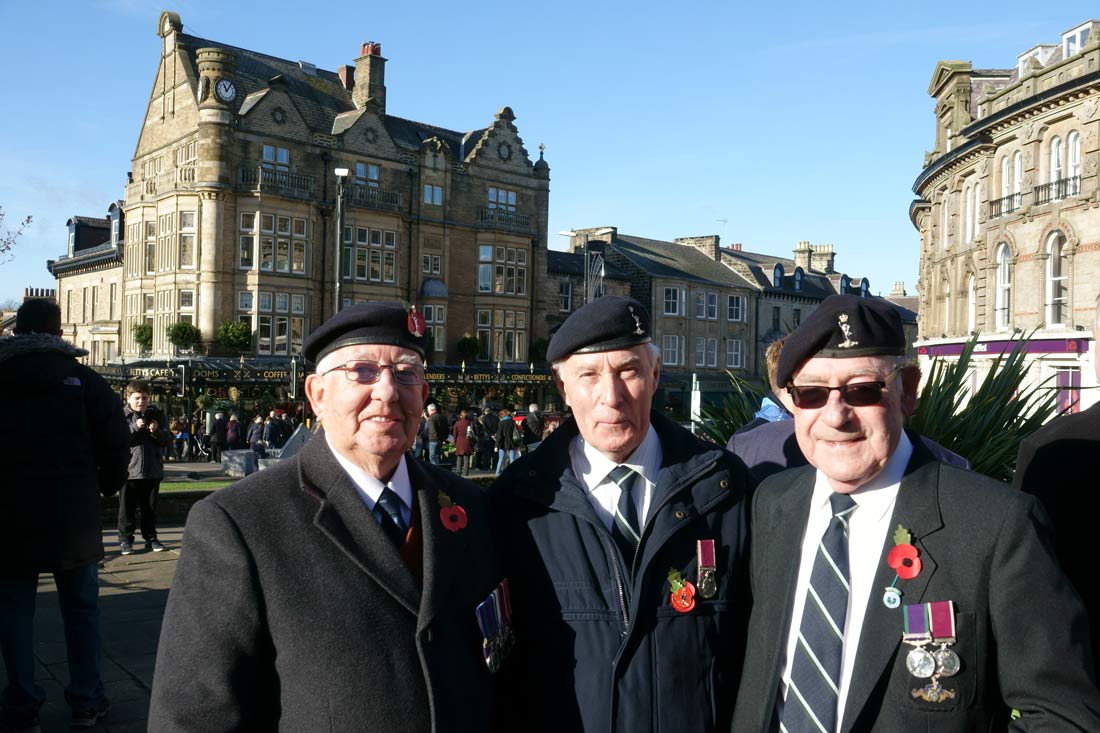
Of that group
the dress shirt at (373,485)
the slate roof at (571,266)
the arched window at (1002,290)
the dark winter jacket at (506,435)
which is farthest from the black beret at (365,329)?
the slate roof at (571,266)

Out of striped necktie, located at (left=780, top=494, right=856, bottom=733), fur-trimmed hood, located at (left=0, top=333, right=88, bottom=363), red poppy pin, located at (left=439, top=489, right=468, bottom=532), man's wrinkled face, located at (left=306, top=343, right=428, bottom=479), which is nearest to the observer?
striped necktie, located at (left=780, top=494, right=856, bottom=733)

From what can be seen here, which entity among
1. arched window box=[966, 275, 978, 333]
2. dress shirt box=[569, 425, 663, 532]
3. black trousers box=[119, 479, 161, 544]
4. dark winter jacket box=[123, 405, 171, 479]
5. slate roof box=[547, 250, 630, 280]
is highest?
slate roof box=[547, 250, 630, 280]

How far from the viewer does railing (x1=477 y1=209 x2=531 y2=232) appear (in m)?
42.0

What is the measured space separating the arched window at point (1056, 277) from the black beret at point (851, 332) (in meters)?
28.0

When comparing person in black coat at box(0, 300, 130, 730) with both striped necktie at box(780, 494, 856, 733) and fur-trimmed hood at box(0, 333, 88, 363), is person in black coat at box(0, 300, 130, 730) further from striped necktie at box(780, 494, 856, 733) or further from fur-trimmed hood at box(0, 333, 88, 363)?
striped necktie at box(780, 494, 856, 733)

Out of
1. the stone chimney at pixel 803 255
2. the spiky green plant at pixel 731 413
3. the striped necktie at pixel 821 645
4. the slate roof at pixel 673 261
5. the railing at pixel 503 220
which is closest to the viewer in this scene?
the striped necktie at pixel 821 645

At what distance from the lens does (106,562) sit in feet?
31.6

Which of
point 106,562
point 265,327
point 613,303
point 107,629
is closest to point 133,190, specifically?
point 265,327

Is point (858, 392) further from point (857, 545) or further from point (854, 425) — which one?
point (857, 545)

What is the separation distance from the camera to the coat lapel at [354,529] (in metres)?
2.56

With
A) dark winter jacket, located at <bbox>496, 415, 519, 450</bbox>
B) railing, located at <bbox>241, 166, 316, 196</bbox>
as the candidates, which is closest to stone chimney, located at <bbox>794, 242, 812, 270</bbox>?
railing, located at <bbox>241, 166, 316, 196</bbox>

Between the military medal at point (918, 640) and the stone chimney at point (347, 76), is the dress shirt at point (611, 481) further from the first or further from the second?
the stone chimney at point (347, 76)

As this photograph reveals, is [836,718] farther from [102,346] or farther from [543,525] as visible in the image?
[102,346]

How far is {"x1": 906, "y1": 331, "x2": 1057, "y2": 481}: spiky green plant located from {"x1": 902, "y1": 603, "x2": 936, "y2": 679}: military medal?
4.18m
